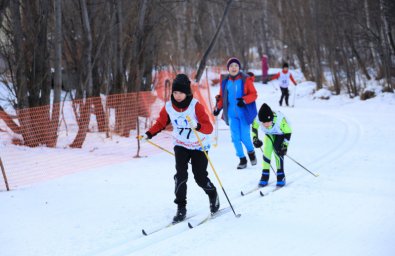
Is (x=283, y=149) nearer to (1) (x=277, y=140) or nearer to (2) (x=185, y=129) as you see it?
(1) (x=277, y=140)

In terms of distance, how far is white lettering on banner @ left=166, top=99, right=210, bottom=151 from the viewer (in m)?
5.26

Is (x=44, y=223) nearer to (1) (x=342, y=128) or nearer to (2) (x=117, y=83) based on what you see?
(2) (x=117, y=83)

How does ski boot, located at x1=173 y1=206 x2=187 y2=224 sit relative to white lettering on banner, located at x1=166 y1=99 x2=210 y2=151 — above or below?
below

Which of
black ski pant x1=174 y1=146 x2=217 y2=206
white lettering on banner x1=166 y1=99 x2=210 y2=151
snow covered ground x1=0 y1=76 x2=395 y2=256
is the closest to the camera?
snow covered ground x1=0 y1=76 x2=395 y2=256

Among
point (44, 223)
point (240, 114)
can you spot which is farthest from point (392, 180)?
point (44, 223)

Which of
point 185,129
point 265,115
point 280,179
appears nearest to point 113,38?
point 265,115

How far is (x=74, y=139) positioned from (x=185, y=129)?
5.64m

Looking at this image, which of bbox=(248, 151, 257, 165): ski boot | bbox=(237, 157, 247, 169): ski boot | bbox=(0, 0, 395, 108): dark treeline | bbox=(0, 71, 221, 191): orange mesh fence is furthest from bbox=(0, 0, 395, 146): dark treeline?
bbox=(248, 151, 257, 165): ski boot

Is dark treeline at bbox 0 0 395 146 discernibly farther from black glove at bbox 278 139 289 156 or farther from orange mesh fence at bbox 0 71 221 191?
black glove at bbox 278 139 289 156

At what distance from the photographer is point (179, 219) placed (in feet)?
17.5

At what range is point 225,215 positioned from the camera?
217 inches

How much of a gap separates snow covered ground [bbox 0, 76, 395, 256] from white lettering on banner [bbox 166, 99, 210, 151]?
0.86 metres

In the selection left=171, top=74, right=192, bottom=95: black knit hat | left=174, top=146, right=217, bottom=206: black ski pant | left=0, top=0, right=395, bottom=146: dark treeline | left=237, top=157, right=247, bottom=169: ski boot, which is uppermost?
left=0, top=0, right=395, bottom=146: dark treeline

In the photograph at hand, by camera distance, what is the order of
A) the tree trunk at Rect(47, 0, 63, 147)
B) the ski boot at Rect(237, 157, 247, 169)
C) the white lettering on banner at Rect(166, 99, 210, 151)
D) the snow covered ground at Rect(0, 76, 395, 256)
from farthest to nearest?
Answer: the tree trunk at Rect(47, 0, 63, 147) → the ski boot at Rect(237, 157, 247, 169) → the white lettering on banner at Rect(166, 99, 210, 151) → the snow covered ground at Rect(0, 76, 395, 256)
